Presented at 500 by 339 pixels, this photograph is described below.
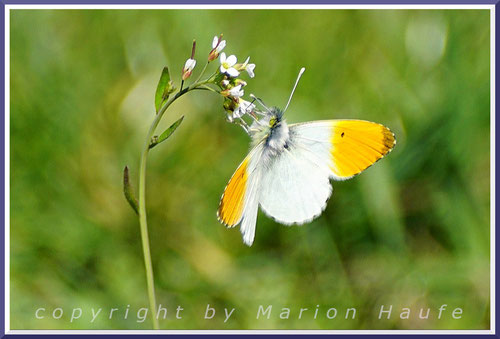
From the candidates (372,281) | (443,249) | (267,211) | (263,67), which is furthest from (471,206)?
(263,67)

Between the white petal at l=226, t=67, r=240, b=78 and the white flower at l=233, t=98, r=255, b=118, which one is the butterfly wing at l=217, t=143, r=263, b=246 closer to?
the white flower at l=233, t=98, r=255, b=118

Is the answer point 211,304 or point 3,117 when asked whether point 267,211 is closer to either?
point 211,304

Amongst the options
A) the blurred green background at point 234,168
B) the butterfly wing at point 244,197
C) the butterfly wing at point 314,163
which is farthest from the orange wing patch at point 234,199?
the blurred green background at point 234,168

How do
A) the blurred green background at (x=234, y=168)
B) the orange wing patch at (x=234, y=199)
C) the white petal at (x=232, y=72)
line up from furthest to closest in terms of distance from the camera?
the blurred green background at (x=234, y=168)
the orange wing patch at (x=234, y=199)
the white petal at (x=232, y=72)

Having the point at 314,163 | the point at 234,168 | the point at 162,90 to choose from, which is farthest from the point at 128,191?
the point at 234,168

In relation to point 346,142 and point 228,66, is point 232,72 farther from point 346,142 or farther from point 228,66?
point 346,142

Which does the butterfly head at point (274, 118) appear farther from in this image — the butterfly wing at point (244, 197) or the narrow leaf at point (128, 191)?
the narrow leaf at point (128, 191)
